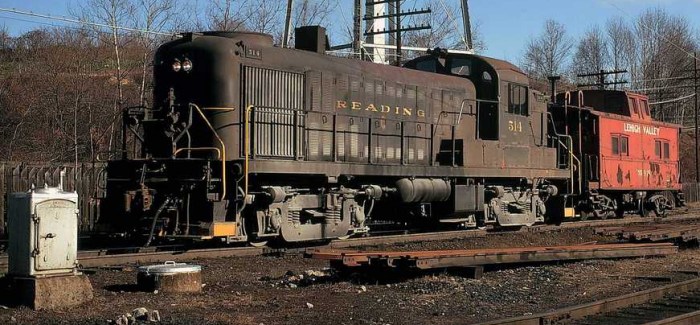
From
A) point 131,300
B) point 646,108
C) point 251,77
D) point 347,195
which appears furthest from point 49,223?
point 646,108

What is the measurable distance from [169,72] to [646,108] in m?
19.4

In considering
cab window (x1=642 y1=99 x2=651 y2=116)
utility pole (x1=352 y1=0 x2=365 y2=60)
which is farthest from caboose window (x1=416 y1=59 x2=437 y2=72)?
utility pole (x1=352 y1=0 x2=365 y2=60)

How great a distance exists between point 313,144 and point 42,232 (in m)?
6.49

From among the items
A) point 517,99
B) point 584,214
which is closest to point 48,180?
point 517,99

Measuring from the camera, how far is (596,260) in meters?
12.6

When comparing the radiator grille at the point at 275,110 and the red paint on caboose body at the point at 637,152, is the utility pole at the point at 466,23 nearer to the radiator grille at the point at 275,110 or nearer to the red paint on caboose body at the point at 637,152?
the red paint on caboose body at the point at 637,152

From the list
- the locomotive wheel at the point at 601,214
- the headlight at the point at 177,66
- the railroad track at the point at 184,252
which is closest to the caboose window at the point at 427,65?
the railroad track at the point at 184,252

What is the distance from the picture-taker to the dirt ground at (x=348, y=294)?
7.55 m

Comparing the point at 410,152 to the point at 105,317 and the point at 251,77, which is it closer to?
the point at 251,77

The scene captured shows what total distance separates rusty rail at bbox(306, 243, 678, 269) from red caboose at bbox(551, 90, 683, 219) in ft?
30.5

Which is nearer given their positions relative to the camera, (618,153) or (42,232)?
(42,232)

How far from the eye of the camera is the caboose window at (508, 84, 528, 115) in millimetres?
17719

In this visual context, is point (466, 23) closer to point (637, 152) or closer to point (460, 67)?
point (637, 152)

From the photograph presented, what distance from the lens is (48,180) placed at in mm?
17719
